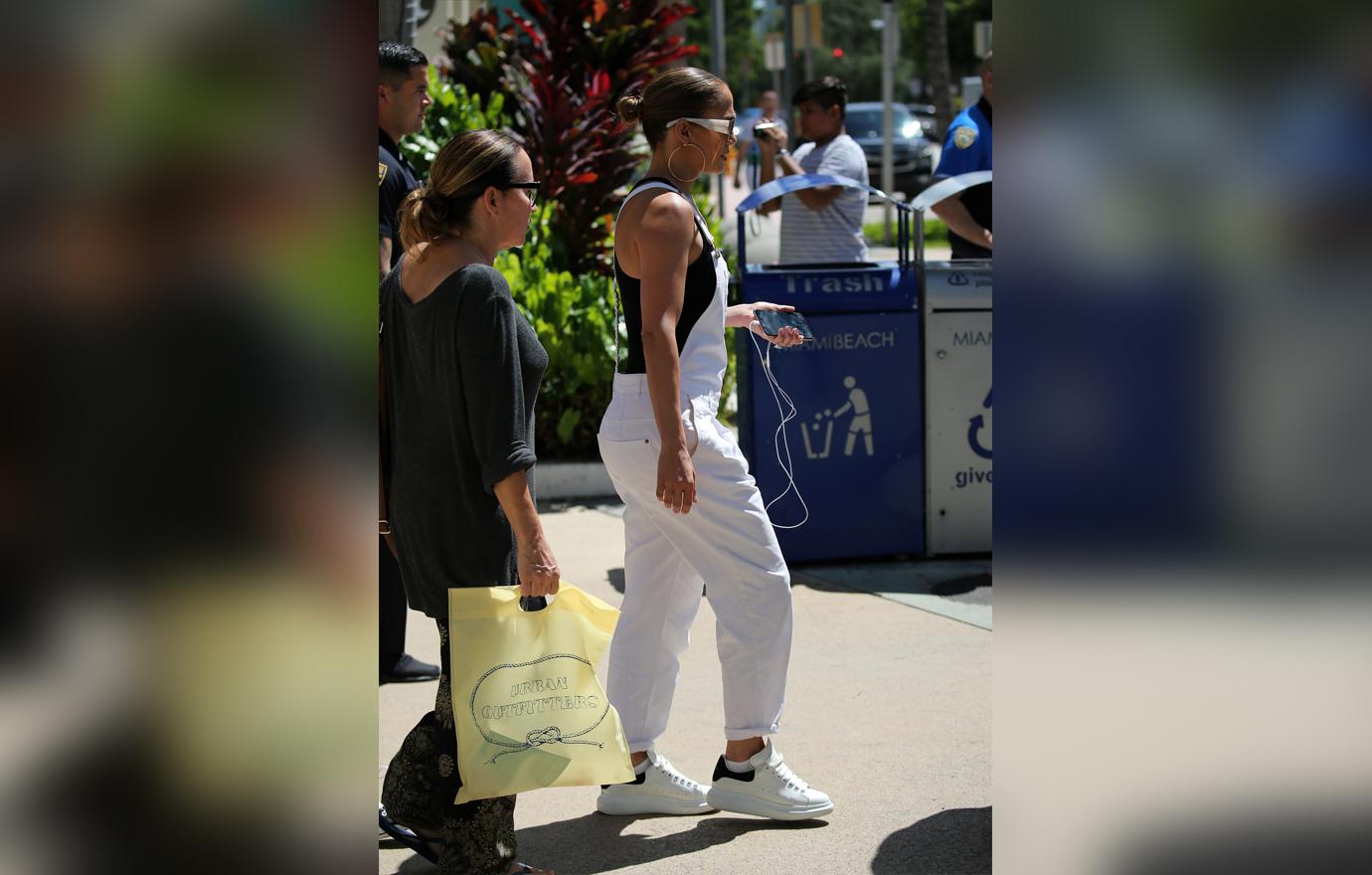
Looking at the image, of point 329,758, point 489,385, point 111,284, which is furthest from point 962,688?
point 111,284

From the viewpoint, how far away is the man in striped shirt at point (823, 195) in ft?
25.1

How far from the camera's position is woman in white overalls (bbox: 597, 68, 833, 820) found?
12.2 feet

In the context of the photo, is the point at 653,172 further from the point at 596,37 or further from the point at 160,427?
the point at 596,37

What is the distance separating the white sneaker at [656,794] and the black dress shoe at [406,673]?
1.36 metres

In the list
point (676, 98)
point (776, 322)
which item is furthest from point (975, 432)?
point (676, 98)

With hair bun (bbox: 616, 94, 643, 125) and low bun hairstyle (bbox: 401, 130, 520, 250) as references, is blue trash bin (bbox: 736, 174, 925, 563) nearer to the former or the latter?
hair bun (bbox: 616, 94, 643, 125)

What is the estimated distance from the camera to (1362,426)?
72.7 inches

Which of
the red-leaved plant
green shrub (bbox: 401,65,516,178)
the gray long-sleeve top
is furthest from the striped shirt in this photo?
the gray long-sleeve top

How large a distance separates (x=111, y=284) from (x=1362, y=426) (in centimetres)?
147

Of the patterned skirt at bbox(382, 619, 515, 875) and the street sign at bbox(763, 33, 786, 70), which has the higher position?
the street sign at bbox(763, 33, 786, 70)

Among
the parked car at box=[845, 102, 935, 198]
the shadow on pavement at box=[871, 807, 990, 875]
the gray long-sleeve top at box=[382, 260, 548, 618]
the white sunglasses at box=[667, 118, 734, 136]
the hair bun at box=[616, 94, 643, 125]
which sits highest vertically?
the parked car at box=[845, 102, 935, 198]

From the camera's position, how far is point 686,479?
3658mm

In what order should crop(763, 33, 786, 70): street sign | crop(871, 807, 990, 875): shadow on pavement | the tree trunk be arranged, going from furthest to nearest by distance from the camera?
crop(763, 33, 786, 70): street sign
the tree trunk
crop(871, 807, 990, 875): shadow on pavement

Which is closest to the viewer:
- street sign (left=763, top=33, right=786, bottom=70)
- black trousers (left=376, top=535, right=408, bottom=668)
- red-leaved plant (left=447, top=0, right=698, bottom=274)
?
black trousers (left=376, top=535, right=408, bottom=668)
